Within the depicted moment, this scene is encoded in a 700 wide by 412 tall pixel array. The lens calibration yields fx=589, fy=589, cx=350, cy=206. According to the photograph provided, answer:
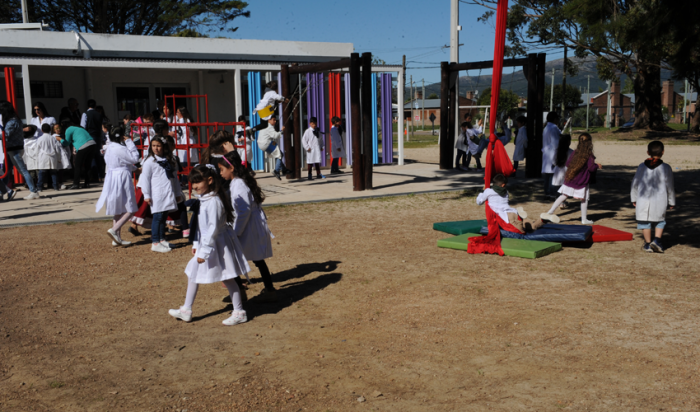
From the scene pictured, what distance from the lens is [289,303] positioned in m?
5.61

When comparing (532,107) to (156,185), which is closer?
(156,185)

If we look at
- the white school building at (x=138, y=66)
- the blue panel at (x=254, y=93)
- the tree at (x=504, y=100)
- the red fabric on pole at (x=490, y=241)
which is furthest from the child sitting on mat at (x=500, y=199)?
the tree at (x=504, y=100)

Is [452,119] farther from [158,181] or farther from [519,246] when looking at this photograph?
[158,181]

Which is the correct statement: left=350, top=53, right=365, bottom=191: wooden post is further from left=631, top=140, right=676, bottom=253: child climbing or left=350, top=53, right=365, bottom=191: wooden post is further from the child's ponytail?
the child's ponytail

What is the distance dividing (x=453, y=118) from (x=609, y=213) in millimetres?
7261

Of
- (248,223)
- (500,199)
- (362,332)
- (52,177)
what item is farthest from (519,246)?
(52,177)

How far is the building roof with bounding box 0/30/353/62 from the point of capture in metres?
14.8

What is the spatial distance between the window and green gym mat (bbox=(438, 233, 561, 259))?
14.1 m

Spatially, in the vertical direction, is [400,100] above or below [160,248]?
above

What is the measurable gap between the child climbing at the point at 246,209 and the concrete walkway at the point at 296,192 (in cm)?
535

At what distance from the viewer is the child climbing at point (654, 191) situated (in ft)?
23.0

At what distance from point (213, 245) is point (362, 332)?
1.41 meters

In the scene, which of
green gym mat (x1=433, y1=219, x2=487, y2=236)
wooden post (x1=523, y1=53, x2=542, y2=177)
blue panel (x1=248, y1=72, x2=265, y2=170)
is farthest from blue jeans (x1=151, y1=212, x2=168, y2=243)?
wooden post (x1=523, y1=53, x2=542, y2=177)

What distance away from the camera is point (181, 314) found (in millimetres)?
5094
